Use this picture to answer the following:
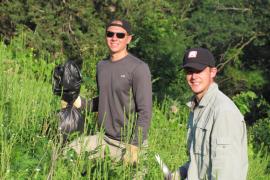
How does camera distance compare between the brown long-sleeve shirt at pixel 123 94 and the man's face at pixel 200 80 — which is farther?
the brown long-sleeve shirt at pixel 123 94

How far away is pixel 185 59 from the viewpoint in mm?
3244

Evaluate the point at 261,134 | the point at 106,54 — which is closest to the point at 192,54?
the point at 106,54

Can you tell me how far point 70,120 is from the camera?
423 centimetres

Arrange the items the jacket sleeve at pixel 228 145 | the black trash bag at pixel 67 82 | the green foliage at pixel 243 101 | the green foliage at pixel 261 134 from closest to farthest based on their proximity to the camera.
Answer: the jacket sleeve at pixel 228 145, the black trash bag at pixel 67 82, the green foliage at pixel 243 101, the green foliage at pixel 261 134

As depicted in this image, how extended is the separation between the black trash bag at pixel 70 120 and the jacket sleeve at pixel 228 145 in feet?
5.14

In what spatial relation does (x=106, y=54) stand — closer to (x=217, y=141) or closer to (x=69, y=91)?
(x=69, y=91)

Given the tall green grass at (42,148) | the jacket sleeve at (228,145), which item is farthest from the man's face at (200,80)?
the tall green grass at (42,148)

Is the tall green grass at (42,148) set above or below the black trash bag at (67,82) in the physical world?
below

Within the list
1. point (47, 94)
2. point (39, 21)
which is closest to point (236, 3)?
point (39, 21)

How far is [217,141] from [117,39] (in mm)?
1778

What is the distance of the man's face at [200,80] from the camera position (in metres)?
3.15

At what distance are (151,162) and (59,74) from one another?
1.01m

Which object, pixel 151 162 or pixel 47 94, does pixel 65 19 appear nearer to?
pixel 47 94

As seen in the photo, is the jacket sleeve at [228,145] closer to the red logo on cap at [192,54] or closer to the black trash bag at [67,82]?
the red logo on cap at [192,54]
